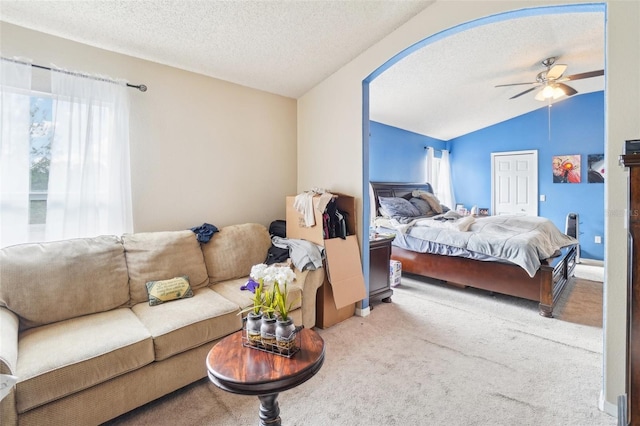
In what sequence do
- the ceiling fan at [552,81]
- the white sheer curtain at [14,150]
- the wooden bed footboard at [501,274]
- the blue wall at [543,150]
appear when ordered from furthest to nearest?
the blue wall at [543,150], the ceiling fan at [552,81], the wooden bed footboard at [501,274], the white sheer curtain at [14,150]

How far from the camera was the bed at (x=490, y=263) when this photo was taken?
3.15 meters

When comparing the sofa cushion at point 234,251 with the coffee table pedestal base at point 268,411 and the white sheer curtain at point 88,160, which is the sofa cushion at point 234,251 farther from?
the coffee table pedestal base at point 268,411

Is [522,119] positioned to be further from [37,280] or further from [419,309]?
[37,280]

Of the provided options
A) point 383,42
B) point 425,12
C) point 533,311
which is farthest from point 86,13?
point 533,311

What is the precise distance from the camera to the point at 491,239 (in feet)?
11.5

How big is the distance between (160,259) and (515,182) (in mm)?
6865

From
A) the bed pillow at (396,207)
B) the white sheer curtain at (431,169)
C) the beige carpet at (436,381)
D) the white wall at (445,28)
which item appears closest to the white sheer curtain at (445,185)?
the white sheer curtain at (431,169)

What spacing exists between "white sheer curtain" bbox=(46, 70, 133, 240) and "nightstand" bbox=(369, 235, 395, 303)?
94.1 inches

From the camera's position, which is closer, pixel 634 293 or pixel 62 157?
pixel 634 293

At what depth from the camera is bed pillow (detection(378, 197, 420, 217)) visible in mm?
4801

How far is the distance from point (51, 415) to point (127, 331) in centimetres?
46

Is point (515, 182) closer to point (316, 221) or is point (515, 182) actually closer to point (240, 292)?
point (316, 221)

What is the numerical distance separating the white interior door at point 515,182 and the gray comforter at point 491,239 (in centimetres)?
246

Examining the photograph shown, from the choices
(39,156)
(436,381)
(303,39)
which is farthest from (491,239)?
(39,156)
